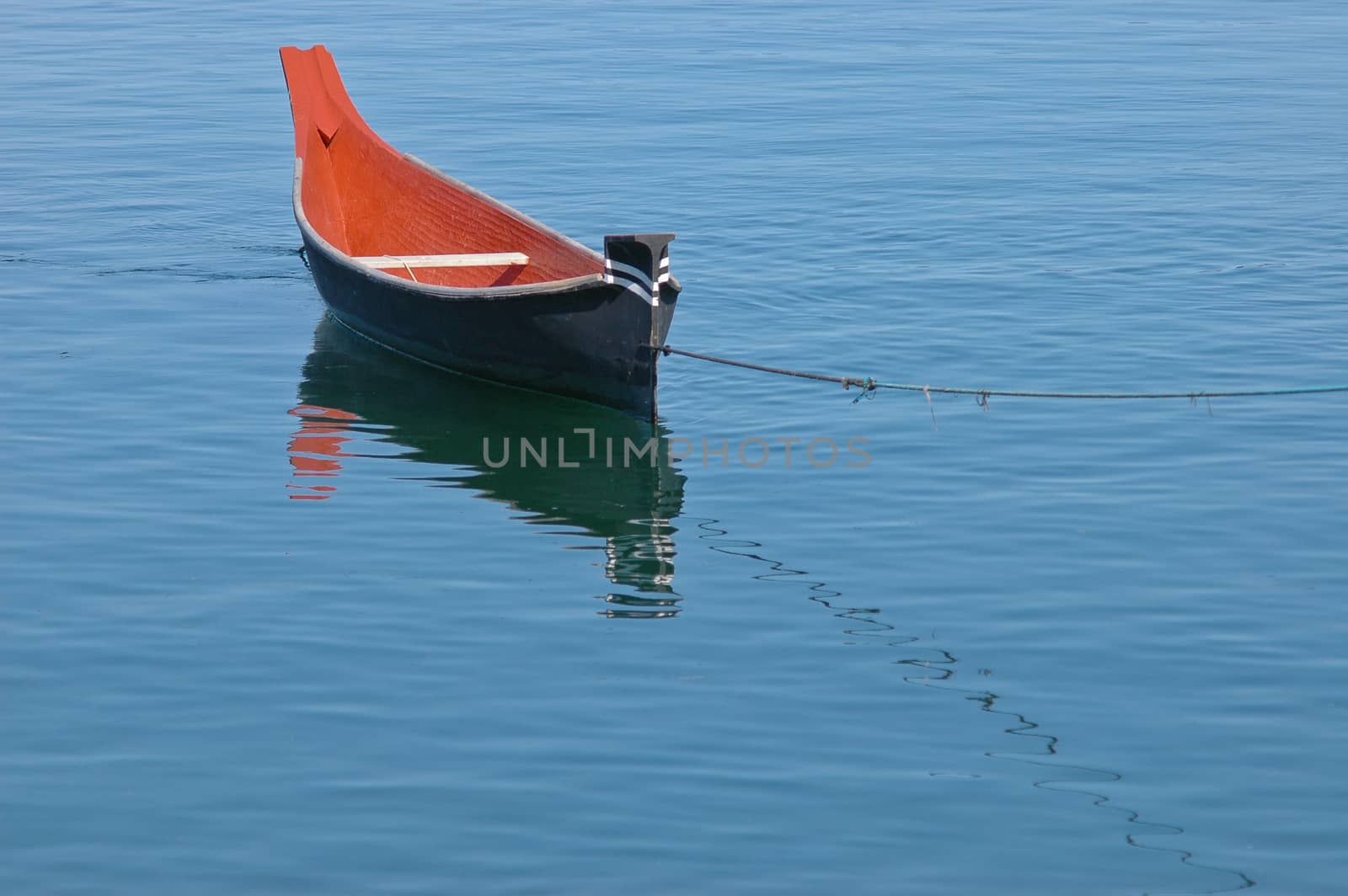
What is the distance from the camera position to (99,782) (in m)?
6.85

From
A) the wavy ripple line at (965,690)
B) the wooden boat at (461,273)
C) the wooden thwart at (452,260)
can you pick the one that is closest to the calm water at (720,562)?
the wavy ripple line at (965,690)

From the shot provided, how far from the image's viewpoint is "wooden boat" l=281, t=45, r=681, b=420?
11016 millimetres

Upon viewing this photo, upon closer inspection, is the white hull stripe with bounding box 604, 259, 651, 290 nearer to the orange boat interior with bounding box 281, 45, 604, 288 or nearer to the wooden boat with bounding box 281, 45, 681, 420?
the wooden boat with bounding box 281, 45, 681, 420

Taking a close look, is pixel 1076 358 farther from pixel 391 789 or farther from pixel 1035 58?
pixel 1035 58

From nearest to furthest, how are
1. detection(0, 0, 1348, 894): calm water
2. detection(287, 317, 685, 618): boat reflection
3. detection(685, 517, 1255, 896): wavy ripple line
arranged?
detection(685, 517, 1255, 896): wavy ripple line, detection(0, 0, 1348, 894): calm water, detection(287, 317, 685, 618): boat reflection

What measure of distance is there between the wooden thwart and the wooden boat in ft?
0.05

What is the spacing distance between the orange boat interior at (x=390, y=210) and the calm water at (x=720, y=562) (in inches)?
35.3

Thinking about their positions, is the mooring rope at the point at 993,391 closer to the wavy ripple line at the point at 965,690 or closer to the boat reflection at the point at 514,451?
the boat reflection at the point at 514,451

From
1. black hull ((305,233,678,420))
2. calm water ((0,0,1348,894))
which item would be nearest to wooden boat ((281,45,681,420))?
black hull ((305,233,678,420))

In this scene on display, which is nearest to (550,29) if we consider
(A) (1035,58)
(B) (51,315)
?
(A) (1035,58)

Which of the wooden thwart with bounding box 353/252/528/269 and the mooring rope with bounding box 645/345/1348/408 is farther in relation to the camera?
the wooden thwart with bounding box 353/252/528/269

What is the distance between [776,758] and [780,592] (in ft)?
6.21

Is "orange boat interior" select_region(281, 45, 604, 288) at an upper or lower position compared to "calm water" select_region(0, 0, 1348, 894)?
upper

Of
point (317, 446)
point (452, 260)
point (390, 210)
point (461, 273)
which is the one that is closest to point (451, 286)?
point (452, 260)
